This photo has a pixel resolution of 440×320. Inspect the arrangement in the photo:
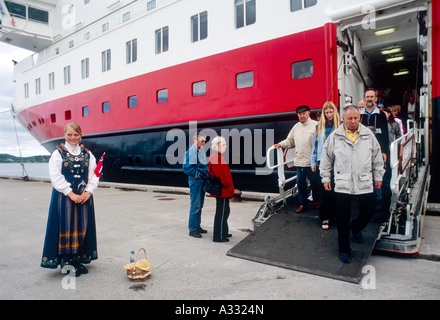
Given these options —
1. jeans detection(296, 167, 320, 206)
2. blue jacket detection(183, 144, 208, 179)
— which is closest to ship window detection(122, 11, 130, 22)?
blue jacket detection(183, 144, 208, 179)

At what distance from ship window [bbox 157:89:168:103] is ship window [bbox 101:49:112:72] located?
2783 mm

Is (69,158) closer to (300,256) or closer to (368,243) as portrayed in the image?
(300,256)

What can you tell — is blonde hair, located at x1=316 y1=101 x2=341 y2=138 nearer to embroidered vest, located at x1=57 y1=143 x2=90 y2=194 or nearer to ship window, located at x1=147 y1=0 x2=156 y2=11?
embroidered vest, located at x1=57 y1=143 x2=90 y2=194

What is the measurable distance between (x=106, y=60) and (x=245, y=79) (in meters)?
5.72

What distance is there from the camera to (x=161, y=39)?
9.01 metres

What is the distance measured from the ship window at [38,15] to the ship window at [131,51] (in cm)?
741

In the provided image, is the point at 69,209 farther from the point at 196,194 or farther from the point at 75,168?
the point at 196,194

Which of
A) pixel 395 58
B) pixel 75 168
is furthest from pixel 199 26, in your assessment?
pixel 75 168

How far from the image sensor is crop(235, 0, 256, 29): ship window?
7.34 meters

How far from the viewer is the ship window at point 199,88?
26.1 feet

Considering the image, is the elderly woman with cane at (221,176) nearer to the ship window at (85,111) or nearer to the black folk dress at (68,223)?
the black folk dress at (68,223)

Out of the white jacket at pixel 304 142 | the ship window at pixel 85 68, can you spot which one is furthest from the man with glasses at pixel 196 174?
the ship window at pixel 85 68
